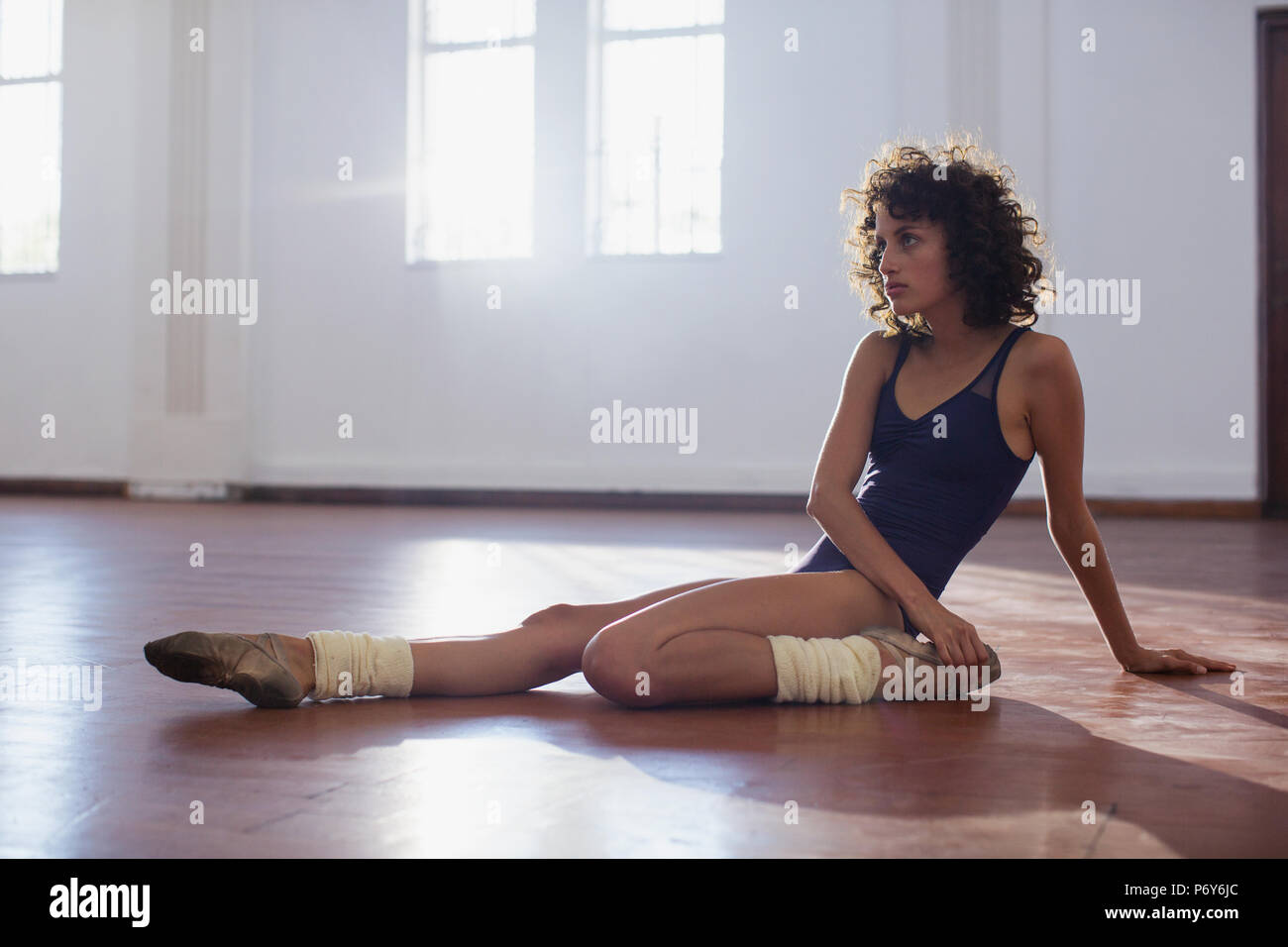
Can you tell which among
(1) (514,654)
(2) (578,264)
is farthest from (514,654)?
(2) (578,264)

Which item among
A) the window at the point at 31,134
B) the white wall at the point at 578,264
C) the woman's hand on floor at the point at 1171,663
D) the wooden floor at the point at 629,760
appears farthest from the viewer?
the window at the point at 31,134

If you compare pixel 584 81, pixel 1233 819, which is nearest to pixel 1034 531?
pixel 584 81

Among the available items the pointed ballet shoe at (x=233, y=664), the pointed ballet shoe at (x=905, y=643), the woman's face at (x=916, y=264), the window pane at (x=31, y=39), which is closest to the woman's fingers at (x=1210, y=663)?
the pointed ballet shoe at (x=905, y=643)

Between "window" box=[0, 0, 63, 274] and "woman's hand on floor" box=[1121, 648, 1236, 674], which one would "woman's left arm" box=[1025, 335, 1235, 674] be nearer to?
"woman's hand on floor" box=[1121, 648, 1236, 674]

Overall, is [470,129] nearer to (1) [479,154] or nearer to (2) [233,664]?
(1) [479,154]

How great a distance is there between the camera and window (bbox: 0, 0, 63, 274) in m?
10.0

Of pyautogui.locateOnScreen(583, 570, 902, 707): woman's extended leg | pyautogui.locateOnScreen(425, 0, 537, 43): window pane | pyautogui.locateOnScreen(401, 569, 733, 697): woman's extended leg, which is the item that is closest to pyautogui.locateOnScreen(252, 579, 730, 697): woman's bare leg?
pyautogui.locateOnScreen(401, 569, 733, 697): woman's extended leg

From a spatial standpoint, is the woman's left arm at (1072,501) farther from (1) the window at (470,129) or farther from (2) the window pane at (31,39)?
(2) the window pane at (31,39)

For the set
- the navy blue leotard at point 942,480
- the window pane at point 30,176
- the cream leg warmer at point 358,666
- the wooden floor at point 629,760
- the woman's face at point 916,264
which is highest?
the window pane at point 30,176

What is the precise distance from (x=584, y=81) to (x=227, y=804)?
26.7 feet

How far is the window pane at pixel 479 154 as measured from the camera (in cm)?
922

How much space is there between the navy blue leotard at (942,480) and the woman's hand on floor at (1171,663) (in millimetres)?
465

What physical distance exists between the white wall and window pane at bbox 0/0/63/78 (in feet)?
0.68
